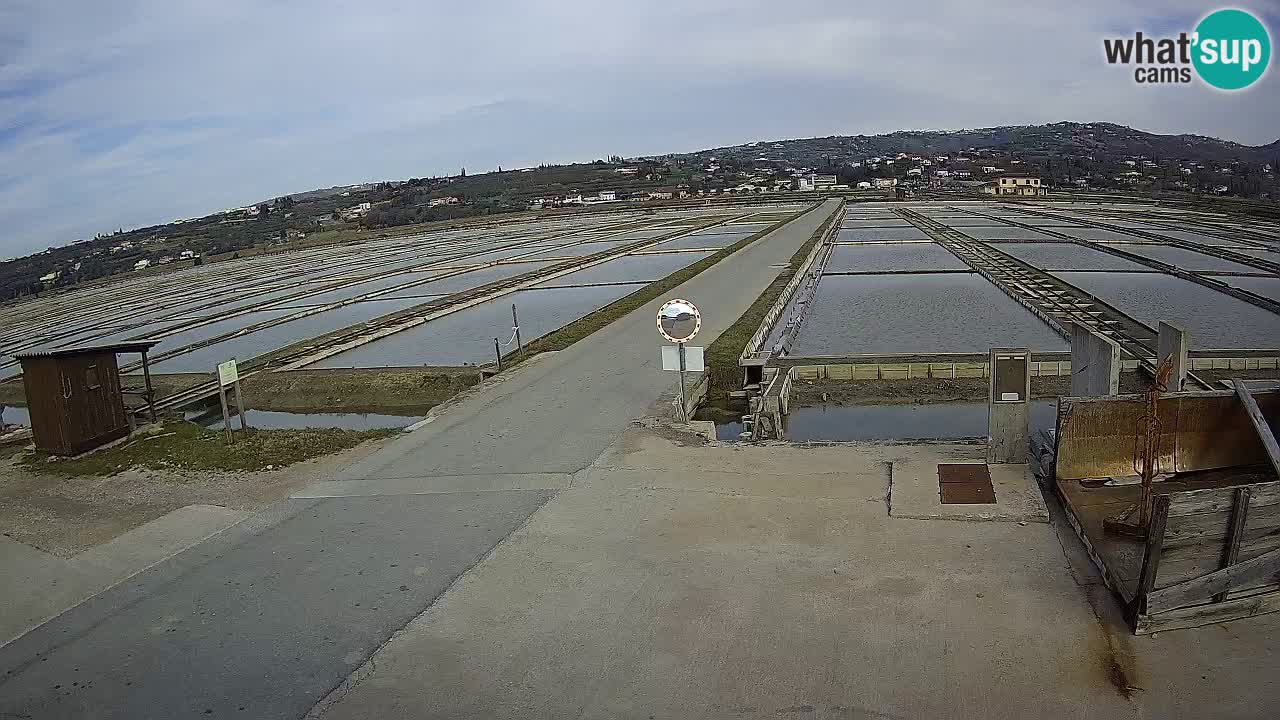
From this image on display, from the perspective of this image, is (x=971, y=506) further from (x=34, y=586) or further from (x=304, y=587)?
(x=34, y=586)

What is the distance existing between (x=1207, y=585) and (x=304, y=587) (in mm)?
6094

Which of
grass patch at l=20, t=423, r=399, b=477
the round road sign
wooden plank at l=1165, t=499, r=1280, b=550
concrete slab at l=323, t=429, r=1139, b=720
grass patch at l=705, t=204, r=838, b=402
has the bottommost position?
grass patch at l=705, t=204, r=838, b=402

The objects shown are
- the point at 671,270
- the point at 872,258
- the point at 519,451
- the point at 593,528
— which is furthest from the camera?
the point at 872,258

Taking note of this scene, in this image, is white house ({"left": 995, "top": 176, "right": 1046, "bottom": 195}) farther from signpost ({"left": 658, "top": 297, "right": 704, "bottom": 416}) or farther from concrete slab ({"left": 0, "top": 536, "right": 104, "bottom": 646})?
concrete slab ({"left": 0, "top": 536, "right": 104, "bottom": 646})

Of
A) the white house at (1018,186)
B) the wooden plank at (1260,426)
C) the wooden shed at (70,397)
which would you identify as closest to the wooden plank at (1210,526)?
the wooden plank at (1260,426)

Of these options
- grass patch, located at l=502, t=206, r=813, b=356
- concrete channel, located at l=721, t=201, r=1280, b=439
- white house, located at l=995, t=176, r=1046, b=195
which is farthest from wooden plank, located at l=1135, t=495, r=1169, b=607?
white house, located at l=995, t=176, r=1046, b=195

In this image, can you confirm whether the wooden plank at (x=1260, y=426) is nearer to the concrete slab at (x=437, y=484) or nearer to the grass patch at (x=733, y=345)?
the concrete slab at (x=437, y=484)

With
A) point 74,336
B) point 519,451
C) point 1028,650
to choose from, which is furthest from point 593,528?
point 74,336

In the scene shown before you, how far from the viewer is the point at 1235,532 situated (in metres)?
4.89

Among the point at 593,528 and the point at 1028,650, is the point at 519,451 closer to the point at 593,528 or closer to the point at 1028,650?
the point at 593,528

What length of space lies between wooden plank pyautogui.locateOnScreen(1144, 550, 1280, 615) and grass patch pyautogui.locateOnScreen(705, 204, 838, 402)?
993 cm

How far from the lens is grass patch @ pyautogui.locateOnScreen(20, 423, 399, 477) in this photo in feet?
33.8

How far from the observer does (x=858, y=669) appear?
481 cm

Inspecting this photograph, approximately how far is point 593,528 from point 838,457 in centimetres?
278
